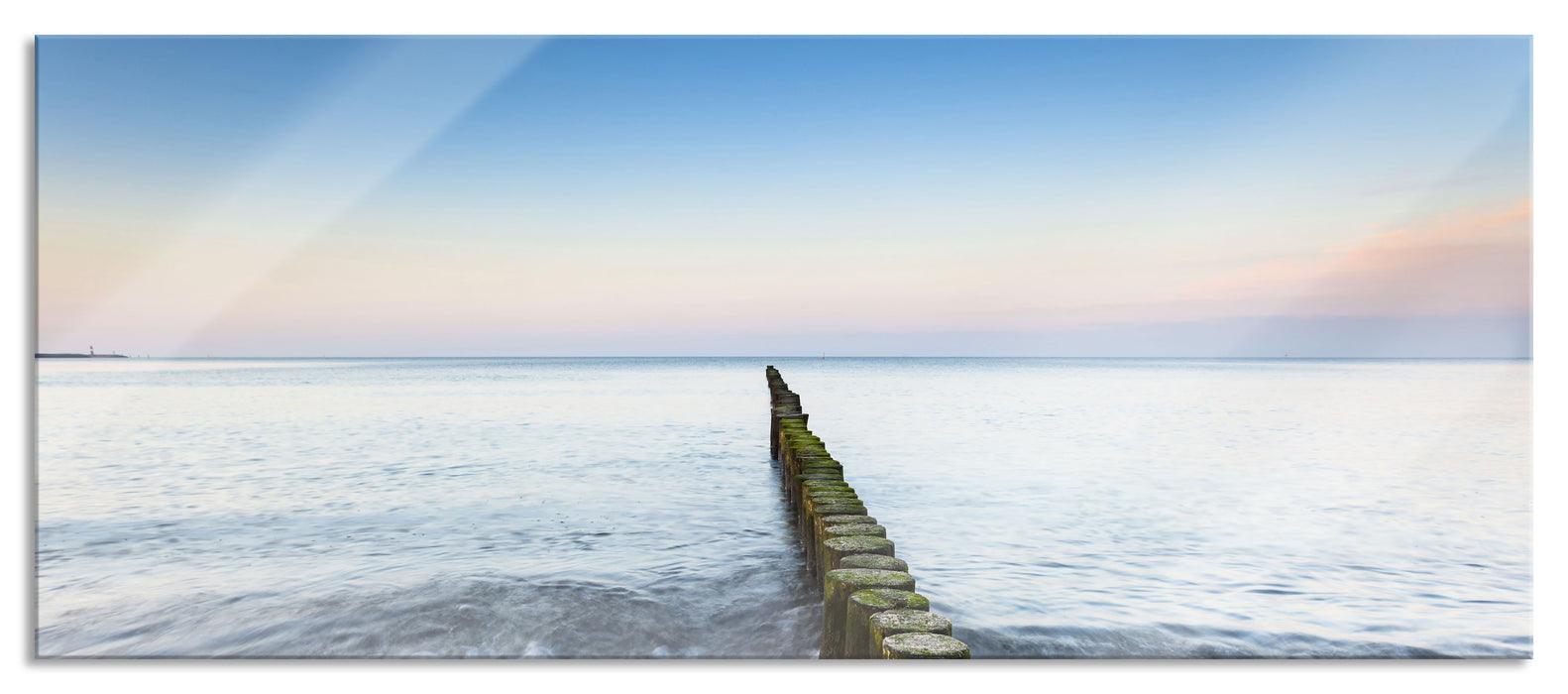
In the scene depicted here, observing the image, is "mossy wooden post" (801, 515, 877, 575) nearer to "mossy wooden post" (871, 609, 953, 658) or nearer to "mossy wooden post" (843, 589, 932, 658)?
"mossy wooden post" (843, 589, 932, 658)

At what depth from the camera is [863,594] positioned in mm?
3100

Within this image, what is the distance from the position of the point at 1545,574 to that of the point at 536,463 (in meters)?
10.7

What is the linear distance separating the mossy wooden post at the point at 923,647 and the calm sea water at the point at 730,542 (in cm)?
170

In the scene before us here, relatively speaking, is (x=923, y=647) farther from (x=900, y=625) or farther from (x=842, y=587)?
(x=842, y=587)

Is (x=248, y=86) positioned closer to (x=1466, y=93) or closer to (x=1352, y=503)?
(x=1466, y=93)

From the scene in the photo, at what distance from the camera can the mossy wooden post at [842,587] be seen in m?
3.22

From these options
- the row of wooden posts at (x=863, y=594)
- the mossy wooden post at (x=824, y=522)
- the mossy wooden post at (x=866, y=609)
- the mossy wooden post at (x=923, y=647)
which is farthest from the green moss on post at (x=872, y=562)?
the mossy wooden post at (x=923, y=647)

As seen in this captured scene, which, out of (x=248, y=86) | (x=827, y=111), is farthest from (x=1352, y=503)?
(x=248, y=86)

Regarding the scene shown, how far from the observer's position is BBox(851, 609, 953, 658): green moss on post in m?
2.73

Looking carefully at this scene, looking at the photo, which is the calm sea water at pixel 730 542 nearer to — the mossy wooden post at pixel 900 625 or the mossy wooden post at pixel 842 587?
the mossy wooden post at pixel 842 587

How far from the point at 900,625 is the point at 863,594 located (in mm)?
349

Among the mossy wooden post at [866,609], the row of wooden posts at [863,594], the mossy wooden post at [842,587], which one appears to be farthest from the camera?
the mossy wooden post at [842,587]

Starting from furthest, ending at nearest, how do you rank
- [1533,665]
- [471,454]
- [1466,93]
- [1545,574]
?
1. [471,454]
2. [1466,93]
3. [1545,574]
4. [1533,665]

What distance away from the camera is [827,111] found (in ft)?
22.9
